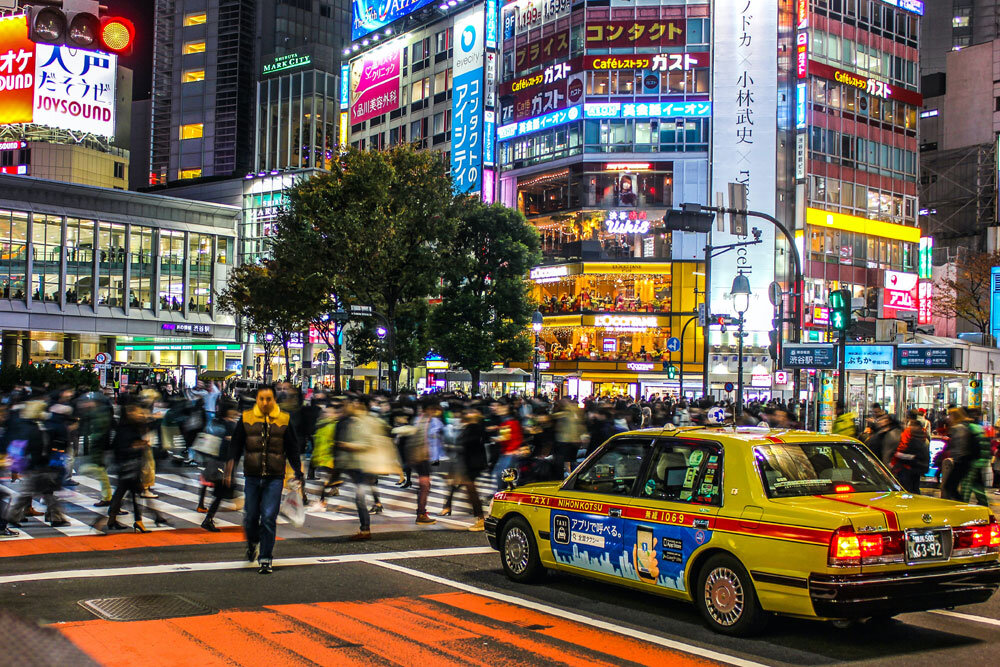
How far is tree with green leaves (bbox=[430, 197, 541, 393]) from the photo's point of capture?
45062mm

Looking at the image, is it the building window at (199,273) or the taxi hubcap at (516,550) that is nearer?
the taxi hubcap at (516,550)

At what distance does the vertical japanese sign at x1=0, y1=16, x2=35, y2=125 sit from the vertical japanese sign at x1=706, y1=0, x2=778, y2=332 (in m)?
41.2

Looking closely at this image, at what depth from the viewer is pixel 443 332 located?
149 feet

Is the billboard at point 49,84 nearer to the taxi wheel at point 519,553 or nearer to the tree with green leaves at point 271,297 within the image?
the tree with green leaves at point 271,297

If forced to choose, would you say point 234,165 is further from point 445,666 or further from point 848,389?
point 445,666

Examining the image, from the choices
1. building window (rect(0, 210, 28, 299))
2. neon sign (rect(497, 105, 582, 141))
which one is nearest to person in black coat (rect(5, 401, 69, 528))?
neon sign (rect(497, 105, 582, 141))

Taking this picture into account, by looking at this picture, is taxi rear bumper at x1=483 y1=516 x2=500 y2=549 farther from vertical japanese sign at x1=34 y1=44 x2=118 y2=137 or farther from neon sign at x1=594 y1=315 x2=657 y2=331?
vertical japanese sign at x1=34 y1=44 x2=118 y2=137

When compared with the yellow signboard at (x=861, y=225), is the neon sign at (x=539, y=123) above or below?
above

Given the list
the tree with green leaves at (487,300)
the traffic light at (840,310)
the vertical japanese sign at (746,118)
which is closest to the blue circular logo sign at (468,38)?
the vertical japanese sign at (746,118)

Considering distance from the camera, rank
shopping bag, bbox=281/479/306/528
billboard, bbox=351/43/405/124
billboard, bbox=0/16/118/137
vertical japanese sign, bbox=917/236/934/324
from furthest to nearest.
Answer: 1. billboard, bbox=351/43/405/124
2. vertical japanese sign, bbox=917/236/934/324
3. billboard, bbox=0/16/118/137
4. shopping bag, bbox=281/479/306/528

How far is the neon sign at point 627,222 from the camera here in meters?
56.6

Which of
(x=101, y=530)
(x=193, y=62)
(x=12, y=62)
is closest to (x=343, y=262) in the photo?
(x=101, y=530)

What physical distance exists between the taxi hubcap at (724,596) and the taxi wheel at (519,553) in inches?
82.9

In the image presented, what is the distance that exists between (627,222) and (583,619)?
165ft
